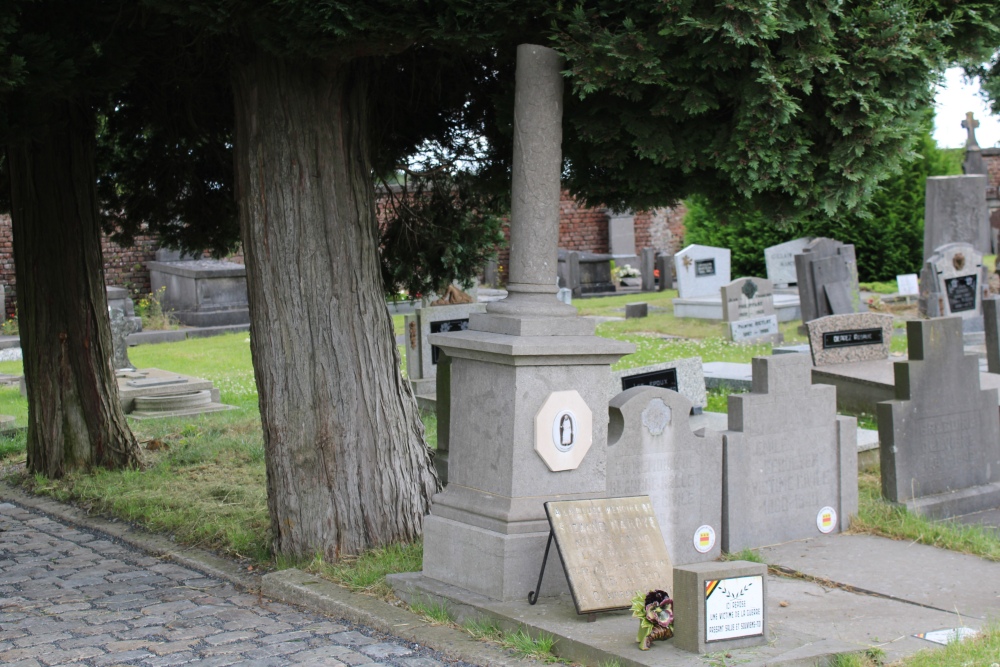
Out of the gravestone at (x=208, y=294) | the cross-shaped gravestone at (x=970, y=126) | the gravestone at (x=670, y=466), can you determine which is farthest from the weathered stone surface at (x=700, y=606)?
the cross-shaped gravestone at (x=970, y=126)

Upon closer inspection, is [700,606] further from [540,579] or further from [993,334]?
[993,334]

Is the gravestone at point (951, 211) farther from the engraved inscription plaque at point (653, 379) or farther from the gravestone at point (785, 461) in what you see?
the gravestone at point (785, 461)

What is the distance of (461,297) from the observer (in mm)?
11758

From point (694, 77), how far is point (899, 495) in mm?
3402

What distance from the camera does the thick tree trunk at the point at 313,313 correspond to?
5805mm

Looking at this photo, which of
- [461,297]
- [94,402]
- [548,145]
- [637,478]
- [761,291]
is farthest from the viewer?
[761,291]

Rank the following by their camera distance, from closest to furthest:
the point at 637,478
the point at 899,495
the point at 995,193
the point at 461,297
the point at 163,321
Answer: the point at 637,478 → the point at 899,495 → the point at 461,297 → the point at 163,321 → the point at 995,193

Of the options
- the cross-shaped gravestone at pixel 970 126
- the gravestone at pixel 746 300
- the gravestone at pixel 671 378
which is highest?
the cross-shaped gravestone at pixel 970 126

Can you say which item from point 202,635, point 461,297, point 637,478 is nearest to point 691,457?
point 637,478

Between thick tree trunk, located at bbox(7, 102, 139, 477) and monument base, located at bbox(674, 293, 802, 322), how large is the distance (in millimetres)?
11706

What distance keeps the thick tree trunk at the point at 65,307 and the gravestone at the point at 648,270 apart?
743 inches

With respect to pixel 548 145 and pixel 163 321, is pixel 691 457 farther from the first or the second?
pixel 163 321

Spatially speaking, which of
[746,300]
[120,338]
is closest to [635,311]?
[746,300]

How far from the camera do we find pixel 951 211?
58.0 ft
